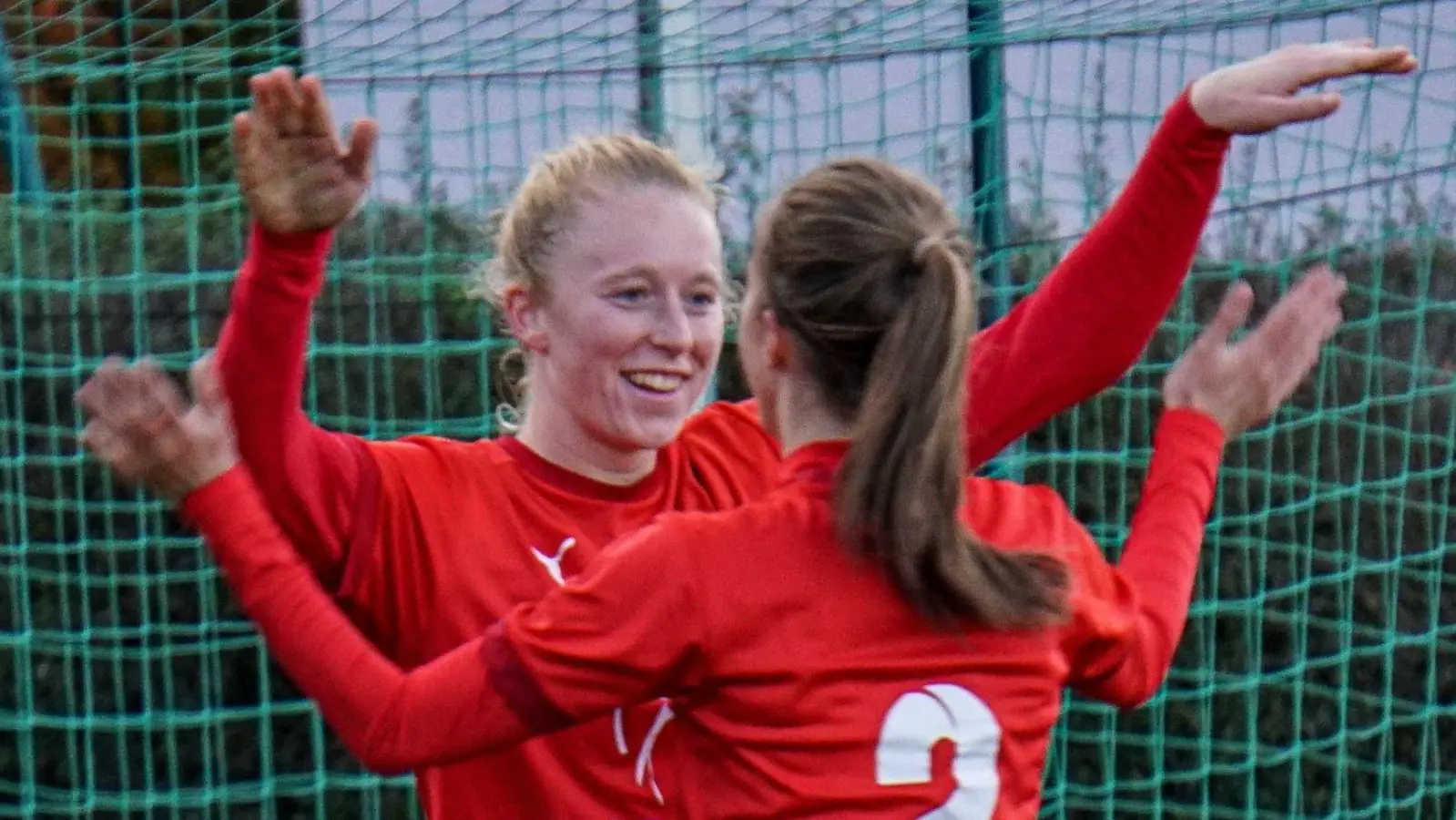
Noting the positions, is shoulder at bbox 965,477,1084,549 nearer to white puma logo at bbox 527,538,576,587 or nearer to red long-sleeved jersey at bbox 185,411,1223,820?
red long-sleeved jersey at bbox 185,411,1223,820

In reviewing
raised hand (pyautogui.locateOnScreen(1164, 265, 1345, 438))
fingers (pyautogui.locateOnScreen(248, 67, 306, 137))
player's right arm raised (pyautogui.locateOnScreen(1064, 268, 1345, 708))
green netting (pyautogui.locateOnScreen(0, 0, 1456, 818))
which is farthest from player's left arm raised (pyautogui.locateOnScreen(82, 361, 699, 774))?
green netting (pyautogui.locateOnScreen(0, 0, 1456, 818))

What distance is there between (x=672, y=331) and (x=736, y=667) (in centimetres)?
49

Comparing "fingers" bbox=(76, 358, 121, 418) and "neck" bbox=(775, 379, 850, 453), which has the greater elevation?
"fingers" bbox=(76, 358, 121, 418)

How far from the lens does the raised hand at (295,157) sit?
6.62 feet

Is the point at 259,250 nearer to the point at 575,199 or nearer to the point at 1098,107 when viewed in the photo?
the point at 575,199

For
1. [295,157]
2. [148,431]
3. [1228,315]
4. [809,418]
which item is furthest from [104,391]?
[1228,315]

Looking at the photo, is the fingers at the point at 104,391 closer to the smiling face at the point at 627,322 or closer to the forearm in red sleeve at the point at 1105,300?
the smiling face at the point at 627,322

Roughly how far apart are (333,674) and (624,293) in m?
0.56

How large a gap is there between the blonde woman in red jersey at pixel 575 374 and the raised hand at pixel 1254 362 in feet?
0.21

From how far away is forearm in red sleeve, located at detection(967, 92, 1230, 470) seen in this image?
88.4 inches

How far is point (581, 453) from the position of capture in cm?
233

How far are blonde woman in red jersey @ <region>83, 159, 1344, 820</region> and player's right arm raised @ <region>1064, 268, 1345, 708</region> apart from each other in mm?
91

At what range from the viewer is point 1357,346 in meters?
4.80

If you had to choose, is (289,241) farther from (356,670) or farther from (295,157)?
(356,670)
